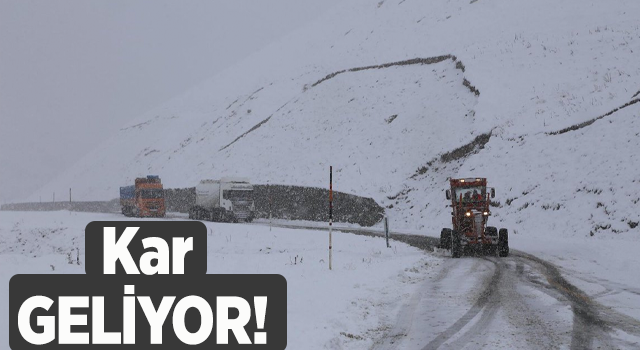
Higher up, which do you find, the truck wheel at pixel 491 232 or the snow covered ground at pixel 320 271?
the truck wheel at pixel 491 232

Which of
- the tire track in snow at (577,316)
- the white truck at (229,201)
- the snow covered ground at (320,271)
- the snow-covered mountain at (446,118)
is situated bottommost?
the tire track in snow at (577,316)

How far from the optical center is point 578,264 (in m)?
18.6

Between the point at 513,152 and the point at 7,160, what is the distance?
19616cm

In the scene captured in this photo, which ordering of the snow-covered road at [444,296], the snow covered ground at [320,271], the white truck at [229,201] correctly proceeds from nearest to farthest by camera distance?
the snow-covered road at [444,296] < the snow covered ground at [320,271] < the white truck at [229,201]

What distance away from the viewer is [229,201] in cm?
4425

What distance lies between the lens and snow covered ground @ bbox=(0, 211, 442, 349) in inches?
366

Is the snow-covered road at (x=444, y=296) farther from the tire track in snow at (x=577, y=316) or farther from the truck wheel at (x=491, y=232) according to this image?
the truck wheel at (x=491, y=232)

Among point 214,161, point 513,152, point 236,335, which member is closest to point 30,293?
point 236,335

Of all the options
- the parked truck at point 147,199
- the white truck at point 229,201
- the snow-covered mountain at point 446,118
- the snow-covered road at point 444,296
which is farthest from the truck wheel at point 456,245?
the parked truck at point 147,199

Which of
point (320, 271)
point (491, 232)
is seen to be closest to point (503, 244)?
point (491, 232)

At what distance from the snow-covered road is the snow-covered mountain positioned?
9.13 m

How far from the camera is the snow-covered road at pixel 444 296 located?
356 inches

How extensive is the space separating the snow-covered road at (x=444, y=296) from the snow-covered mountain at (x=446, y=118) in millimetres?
9126

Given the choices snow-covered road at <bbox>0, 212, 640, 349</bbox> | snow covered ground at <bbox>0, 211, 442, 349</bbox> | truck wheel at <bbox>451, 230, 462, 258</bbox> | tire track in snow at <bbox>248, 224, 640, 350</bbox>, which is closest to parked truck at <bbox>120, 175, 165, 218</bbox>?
snow covered ground at <bbox>0, 211, 442, 349</bbox>
